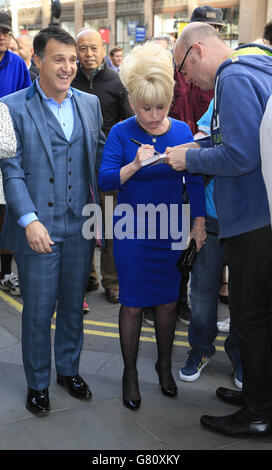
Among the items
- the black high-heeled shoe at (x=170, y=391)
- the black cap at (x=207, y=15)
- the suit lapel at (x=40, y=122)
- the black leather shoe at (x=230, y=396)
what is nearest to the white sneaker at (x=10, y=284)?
the black high-heeled shoe at (x=170, y=391)

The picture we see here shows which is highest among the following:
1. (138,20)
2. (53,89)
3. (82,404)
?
(138,20)

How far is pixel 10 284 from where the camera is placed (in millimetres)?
5172

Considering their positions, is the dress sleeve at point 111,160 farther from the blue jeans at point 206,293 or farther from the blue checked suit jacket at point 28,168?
the blue jeans at point 206,293

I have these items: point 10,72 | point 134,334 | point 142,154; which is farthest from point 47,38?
point 10,72

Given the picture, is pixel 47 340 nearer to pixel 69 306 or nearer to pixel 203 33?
pixel 69 306

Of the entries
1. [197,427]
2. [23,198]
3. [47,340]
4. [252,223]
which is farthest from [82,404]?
[252,223]

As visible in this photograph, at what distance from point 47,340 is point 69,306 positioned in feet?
0.78

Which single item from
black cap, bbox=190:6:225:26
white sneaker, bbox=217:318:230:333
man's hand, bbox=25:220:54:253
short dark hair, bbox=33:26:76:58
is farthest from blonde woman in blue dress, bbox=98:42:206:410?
black cap, bbox=190:6:225:26

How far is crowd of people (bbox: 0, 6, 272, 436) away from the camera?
2482mm

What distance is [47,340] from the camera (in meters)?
2.95

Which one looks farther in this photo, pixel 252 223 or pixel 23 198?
pixel 23 198

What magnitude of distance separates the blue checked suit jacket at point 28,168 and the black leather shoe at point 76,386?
0.88 m

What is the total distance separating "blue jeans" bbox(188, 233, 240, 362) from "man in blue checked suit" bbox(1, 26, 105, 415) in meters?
0.74

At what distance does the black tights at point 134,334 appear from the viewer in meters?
2.99
